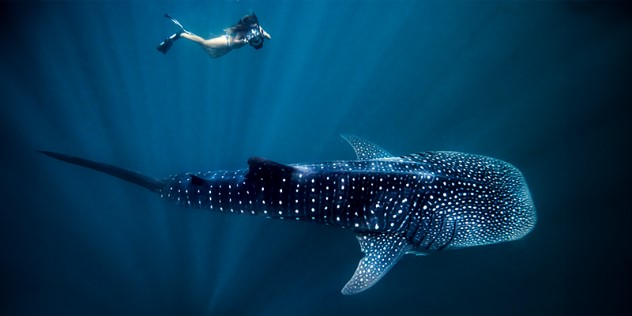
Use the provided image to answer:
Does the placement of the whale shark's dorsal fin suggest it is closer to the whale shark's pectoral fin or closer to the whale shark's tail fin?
the whale shark's pectoral fin

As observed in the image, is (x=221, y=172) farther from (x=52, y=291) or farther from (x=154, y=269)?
(x=52, y=291)

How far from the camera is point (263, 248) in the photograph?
669 cm

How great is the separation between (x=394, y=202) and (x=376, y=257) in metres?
0.72

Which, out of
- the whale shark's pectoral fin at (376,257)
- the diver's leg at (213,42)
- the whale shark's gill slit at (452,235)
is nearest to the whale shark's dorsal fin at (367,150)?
the whale shark's pectoral fin at (376,257)

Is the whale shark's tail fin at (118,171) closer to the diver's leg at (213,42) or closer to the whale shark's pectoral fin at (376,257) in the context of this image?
the whale shark's pectoral fin at (376,257)

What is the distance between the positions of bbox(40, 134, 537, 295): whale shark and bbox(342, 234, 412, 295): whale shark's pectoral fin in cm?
1

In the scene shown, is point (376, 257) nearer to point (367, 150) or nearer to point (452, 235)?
point (452, 235)

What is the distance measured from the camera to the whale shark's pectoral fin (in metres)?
3.32

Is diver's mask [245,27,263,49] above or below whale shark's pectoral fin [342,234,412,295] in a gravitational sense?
above

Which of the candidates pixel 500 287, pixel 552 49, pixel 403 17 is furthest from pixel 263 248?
pixel 552 49

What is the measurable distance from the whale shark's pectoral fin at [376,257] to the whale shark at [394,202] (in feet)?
0.03

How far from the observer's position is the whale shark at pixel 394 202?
332 cm

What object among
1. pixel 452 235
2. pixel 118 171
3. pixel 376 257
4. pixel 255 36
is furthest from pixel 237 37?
Answer: pixel 452 235

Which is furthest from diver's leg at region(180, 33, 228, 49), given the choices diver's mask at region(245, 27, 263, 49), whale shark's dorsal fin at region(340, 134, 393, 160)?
whale shark's dorsal fin at region(340, 134, 393, 160)
